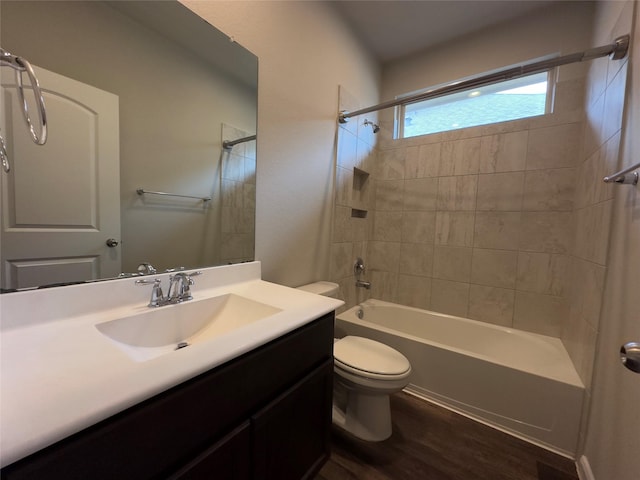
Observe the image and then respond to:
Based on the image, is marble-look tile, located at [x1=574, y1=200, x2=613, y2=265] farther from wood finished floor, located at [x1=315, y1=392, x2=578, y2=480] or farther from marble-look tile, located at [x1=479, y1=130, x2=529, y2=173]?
wood finished floor, located at [x1=315, y1=392, x2=578, y2=480]

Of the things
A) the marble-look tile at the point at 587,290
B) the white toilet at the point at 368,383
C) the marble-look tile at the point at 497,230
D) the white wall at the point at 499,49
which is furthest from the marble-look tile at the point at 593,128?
the white toilet at the point at 368,383

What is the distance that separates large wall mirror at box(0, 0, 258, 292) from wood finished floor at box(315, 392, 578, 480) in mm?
1141

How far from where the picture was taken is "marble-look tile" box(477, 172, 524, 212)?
1.96m

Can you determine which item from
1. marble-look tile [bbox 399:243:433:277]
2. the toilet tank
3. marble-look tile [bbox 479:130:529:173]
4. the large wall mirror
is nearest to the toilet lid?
the toilet tank

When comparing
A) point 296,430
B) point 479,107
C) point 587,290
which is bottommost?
point 296,430

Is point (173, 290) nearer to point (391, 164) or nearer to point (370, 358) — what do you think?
point (370, 358)

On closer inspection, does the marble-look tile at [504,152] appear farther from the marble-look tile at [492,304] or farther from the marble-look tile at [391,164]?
the marble-look tile at [492,304]

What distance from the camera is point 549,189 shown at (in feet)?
6.09

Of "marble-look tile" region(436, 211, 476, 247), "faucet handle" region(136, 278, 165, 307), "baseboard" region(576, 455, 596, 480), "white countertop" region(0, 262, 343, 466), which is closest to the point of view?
"white countertop" region(0, 262, 343, 466)

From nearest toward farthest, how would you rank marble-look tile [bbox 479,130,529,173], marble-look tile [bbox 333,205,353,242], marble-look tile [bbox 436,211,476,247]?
marble-look tile [bbox 479,130,529,173] < marble-look tile [bbox 333,205,353,242] < marble-look tile [bbox 436,211,476,247]

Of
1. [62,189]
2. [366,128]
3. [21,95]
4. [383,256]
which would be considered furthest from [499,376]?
[21,95]

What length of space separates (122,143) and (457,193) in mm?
2250

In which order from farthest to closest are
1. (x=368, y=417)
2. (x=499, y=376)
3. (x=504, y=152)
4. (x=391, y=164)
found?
(x=391, y=164)
(x=504, y=152)
(x=499, y=376)
(x=368, y=417)

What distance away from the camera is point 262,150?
141 cm
